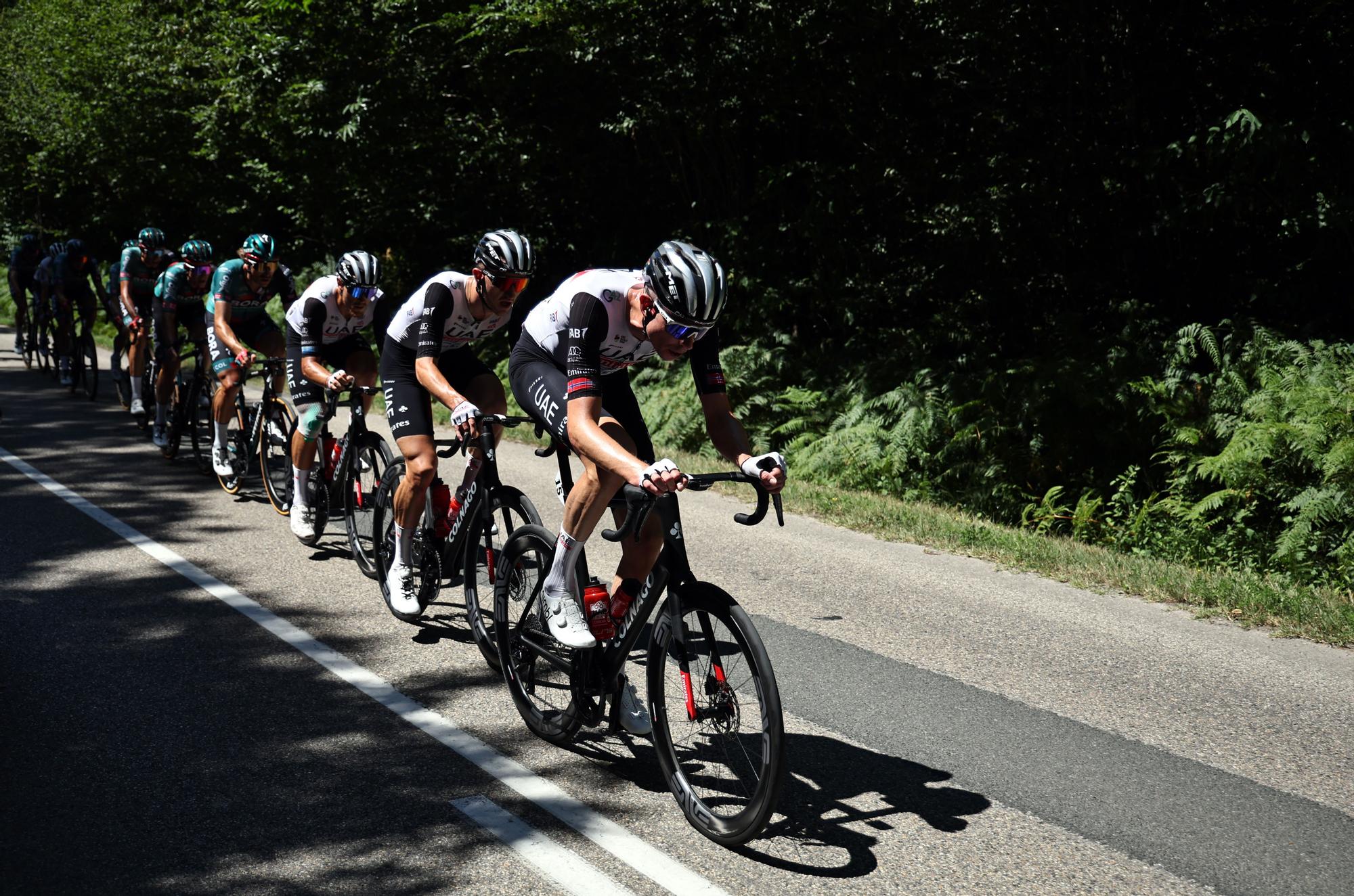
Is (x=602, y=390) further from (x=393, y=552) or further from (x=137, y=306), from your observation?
(x=137, y=306)

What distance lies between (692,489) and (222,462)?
286 inches

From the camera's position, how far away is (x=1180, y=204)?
11.4 metres

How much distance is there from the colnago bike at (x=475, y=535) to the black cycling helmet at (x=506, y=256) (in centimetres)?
73

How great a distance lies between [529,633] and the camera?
493 cm

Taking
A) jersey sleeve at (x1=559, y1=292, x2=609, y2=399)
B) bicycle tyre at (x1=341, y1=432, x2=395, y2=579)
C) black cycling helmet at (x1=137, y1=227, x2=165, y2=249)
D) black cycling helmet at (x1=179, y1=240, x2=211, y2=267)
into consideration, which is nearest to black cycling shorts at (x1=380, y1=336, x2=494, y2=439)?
bicycle tyre at (x1=341, y1=432, x2=395, y2=579)

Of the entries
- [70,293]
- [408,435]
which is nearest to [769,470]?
[408,435]

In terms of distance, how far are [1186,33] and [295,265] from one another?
20562 mm

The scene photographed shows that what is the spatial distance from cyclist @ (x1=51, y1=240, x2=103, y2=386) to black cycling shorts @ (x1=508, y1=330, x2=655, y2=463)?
545 inches

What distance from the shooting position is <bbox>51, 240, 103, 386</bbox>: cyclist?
1669 centimetres

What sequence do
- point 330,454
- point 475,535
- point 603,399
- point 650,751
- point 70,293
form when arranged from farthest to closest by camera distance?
point 70,293
point 330,454
point 475,535
point 603,399
point 650,751

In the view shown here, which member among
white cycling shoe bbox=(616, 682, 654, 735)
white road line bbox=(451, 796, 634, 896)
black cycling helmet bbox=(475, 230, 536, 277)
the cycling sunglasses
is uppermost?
black cycling helmet bbox=(475, 230, 536, 277)

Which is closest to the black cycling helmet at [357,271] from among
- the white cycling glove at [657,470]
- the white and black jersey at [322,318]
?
the white and black jersey at [322,318]

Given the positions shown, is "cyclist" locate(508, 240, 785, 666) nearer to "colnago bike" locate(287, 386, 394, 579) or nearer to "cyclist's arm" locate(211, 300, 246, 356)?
"colnago bike" locate(287, 386, 394, 579)

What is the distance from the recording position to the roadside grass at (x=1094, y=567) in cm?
650
